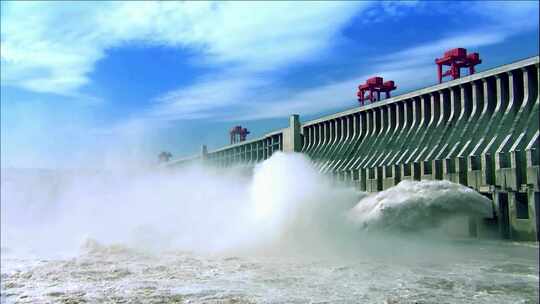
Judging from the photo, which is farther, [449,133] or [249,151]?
[249,151]

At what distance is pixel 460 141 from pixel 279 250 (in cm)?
1969

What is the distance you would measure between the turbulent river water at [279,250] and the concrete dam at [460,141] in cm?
208

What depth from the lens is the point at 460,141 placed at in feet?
120

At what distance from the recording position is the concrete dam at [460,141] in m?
27.2

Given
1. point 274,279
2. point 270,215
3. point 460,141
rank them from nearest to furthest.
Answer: point 274,279 → point 270,215 → point 460,141

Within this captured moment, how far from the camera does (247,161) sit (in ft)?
238

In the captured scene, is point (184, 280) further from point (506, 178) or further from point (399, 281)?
point (506, 178)

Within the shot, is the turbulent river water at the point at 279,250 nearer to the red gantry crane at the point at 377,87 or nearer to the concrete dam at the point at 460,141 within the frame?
the concrete dam at the point at 460,141

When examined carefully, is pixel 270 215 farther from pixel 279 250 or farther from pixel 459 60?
pixel 459 60

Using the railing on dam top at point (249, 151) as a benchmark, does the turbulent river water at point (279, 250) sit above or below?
below


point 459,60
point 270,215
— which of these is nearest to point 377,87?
point 459,60

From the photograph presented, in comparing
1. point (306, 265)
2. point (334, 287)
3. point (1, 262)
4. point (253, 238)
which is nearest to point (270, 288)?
point (334, 287)

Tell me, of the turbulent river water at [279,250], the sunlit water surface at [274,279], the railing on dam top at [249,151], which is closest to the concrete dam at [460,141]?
the turbulent river water at [279,250]

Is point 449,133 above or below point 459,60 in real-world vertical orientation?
below
